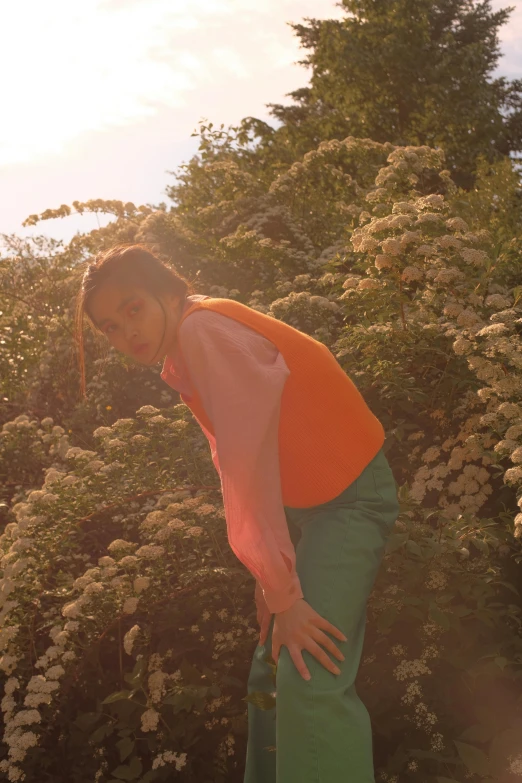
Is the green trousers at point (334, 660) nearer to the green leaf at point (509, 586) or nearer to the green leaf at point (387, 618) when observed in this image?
the green leaf at point (387, 618)

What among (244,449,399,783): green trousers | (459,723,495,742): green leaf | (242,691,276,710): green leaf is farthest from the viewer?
(459,723,495,742): green leaf

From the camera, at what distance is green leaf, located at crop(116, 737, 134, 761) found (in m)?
2.73

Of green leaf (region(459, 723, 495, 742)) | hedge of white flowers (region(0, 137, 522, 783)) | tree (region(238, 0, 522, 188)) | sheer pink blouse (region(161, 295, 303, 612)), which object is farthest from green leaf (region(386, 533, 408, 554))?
tree (region(238, 0, 522, 188))

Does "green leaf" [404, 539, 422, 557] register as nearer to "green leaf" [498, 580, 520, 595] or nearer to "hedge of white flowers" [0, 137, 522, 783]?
"hedge of white flowers" [0, 137, 522, 783]

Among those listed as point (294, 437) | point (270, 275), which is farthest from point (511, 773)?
point (270, 275)

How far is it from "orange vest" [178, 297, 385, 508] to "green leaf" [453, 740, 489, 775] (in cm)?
106

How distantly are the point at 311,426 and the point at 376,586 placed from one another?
1.29 metres

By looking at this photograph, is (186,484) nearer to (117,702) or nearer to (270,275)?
(117,702)

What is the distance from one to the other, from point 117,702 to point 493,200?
9193 millimetres

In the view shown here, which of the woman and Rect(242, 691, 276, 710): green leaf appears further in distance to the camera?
Rect(242, 691, 276, 710): green leaf

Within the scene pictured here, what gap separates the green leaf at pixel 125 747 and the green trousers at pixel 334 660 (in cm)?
94

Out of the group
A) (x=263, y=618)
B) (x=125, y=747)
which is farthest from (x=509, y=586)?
(x=125, y=747)

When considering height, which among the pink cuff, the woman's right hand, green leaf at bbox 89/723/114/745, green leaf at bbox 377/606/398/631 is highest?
the pink cuff

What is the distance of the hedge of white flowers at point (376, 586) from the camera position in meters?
2.63
